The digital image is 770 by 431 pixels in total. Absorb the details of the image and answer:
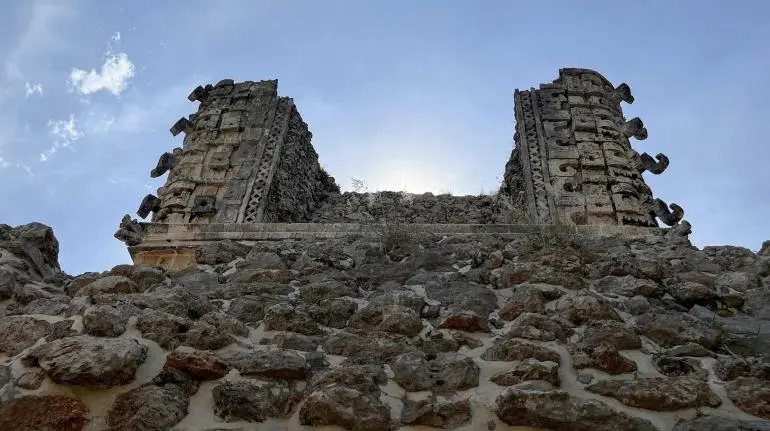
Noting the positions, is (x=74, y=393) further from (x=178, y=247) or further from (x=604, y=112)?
(x=604, y=112)

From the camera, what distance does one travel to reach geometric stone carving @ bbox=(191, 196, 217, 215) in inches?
300

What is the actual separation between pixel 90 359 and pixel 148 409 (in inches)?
13.6

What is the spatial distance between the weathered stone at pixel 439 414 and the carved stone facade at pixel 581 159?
4.52m

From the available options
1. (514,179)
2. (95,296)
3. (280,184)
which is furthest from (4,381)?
(514,179)

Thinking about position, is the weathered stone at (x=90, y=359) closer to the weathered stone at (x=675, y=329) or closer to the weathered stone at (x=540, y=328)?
the weathered stone at (x=540, y=328)

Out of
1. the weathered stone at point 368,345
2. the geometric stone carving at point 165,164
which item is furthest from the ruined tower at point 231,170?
the weathered stone at point 368,345

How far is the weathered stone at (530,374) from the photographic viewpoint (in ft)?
8.14

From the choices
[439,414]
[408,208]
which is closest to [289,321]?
[439,414]

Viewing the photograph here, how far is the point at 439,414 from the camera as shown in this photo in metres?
2.35

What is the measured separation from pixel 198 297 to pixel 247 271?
73 centimetres

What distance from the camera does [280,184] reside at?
845 cm

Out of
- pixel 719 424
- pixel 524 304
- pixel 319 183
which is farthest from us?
pixel 319 183

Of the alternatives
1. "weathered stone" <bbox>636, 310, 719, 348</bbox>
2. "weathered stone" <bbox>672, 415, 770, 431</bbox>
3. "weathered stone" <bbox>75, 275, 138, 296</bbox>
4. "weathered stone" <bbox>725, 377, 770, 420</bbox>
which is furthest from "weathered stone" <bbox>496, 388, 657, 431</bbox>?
"weathered stone" <bbox>75, 275, 138, 296</bbox>

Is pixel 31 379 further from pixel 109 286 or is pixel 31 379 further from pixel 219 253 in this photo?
pixel 219 253
